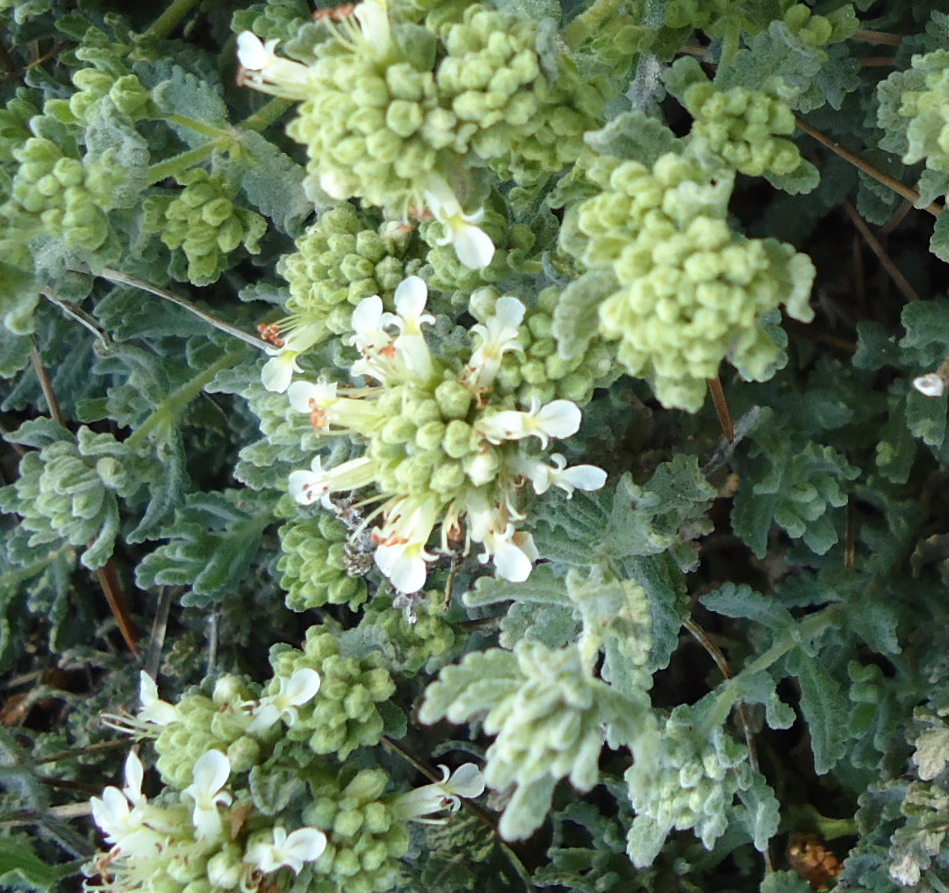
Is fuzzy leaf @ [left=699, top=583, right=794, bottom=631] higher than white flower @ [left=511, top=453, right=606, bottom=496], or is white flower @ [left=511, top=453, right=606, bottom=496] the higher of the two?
white flower @ [left=511, top=453, right=606, bottom=496]

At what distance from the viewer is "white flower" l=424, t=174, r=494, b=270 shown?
2.21m

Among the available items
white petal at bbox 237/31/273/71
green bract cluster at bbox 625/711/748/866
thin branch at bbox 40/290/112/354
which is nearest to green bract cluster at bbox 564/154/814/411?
white petal at bbox 237/31/273/71

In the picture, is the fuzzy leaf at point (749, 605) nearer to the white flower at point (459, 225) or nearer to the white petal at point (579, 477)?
the white petal at point (579, 477)

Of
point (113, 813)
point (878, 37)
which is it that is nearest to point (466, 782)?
point (113, 813)

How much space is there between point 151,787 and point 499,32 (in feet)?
9.28

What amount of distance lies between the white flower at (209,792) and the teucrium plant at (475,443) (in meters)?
0.02

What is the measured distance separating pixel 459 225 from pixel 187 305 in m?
1.30

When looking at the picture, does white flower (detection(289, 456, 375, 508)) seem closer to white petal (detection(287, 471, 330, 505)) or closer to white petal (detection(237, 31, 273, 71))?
white petal (detection(287, 471, 330, 505))

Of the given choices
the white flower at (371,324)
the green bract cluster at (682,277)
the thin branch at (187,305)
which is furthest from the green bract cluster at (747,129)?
the thin branch at (187,305)

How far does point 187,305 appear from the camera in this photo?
329 centimetres

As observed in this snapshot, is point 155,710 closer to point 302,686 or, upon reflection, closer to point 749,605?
point 302,686

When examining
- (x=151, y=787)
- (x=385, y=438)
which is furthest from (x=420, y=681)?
(x=385, y=438)

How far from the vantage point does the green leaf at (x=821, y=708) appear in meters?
2.92

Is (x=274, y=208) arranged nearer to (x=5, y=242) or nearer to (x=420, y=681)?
(x=5, y=242)
